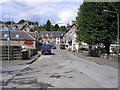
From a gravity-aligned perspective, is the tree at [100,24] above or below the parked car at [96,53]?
above

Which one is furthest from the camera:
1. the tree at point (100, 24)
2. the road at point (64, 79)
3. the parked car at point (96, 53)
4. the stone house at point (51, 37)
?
the stone house at point (51, 37)

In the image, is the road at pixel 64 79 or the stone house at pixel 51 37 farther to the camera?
the stone house at pixel 51 37

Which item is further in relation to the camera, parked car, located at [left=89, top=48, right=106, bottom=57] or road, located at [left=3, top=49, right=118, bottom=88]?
parked car, located at [left=89, top=48, right=106, bottom=57]

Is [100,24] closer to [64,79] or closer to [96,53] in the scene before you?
[96,53]

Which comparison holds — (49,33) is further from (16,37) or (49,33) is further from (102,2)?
(102,2)

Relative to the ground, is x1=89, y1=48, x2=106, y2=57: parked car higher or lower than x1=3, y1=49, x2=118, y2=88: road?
higher

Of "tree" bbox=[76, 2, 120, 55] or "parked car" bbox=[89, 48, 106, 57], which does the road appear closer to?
"tree" bbox=[76, 2, 120, 55]

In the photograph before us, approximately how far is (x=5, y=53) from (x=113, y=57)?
1481cm

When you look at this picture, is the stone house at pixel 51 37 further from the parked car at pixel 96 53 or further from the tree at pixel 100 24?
the tree at pixel 100 24

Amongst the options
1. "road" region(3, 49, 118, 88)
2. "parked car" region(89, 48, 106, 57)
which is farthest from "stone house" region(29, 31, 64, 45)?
"road" region(3, 49, 118, 88)

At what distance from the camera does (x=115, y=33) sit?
2539 cm

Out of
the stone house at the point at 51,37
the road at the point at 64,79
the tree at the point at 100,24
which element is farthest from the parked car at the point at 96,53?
the stone house at the point at 51,37

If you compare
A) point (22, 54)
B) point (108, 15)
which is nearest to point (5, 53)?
point (22, 54)

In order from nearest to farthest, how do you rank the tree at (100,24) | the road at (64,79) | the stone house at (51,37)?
the road at (64,79) < the tree at (100,24) < the stone house at (51,37)
